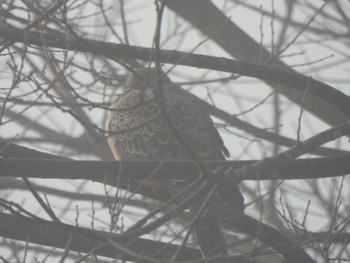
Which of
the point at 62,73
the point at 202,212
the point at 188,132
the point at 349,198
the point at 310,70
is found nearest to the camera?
the point at 202,212

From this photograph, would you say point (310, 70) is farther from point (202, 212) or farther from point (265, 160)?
point (202, 212)

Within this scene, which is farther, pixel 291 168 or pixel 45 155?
pixel 45 155

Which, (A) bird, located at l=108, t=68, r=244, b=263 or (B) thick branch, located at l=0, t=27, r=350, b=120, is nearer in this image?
(B) thick branch, located at l=0, t=27, r=350, b=120

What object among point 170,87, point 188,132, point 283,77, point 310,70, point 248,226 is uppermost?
point 310,70

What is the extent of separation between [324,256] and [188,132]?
2336 mm

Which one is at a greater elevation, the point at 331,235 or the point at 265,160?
the point at 265,160

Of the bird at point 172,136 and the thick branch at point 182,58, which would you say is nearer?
the thick branch at point 182,58

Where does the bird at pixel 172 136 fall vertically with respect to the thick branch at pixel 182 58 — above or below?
above

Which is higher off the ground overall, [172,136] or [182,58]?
[172,136]

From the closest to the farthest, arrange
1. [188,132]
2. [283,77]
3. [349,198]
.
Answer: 1. [283,77]
2. [188,132]
3. [349,198]

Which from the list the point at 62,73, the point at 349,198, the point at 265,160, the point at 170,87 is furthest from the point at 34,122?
the point at 265,160

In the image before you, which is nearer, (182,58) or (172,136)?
(182,58)

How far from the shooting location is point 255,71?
15.9 feet

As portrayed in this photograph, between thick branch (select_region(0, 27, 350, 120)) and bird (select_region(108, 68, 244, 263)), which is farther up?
bird (select_region(108, 68, 244, 263))
